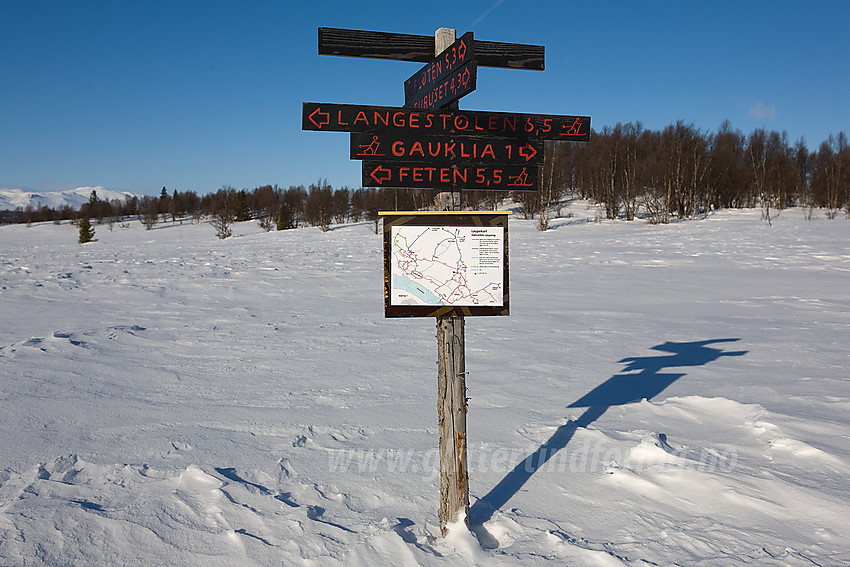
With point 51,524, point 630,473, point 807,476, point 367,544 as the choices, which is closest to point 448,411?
point 367,544

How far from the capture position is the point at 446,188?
10.9 feet

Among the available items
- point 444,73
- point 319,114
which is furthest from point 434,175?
point 319,114

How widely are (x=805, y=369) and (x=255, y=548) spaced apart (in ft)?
21.3

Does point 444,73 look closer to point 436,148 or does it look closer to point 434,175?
point 436,148

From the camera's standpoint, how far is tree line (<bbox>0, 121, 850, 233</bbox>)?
39094 mm

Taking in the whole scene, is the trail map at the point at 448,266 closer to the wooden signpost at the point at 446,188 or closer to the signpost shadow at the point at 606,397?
the wooden signpost at the point at 446,188

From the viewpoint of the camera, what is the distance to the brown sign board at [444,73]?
3.11m

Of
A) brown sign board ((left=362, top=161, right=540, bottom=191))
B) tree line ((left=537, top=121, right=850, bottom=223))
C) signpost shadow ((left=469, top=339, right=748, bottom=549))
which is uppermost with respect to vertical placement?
tree line ((left=537, top=121, right=850, bottom=223))

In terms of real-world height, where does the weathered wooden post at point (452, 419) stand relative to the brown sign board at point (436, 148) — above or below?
below

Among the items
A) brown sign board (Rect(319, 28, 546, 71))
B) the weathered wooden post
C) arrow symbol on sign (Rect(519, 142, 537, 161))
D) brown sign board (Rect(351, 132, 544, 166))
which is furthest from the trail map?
brown sign board (Rect(319, 28, 546, 71))

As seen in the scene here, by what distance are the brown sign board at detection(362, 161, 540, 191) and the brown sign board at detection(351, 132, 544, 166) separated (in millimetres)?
34

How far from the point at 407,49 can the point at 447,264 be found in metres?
1.42

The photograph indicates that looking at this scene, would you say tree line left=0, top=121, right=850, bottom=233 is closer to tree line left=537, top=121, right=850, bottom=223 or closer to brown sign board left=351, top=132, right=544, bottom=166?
tree line left=537, top=121, right=850, bottom=223

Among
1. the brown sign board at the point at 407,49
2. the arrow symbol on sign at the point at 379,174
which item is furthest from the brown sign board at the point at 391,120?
the brown sign board at the point at 407,49
